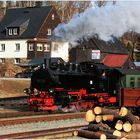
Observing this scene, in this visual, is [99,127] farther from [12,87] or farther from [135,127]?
[12,87]

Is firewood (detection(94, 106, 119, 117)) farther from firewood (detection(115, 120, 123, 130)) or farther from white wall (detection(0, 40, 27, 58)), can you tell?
white wall (detection(0, 40, 27, 58))

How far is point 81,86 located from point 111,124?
33.5 ft

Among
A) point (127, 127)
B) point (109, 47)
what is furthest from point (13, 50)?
point (127, 127)

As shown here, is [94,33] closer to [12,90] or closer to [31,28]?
[12,90]

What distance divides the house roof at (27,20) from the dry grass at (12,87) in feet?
76.1

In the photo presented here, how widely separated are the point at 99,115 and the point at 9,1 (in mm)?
82174

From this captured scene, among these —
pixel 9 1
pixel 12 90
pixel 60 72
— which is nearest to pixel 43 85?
pixel 60 72

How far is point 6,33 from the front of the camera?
7062cm

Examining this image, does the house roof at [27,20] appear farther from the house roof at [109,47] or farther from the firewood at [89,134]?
the firewood at [89,134]

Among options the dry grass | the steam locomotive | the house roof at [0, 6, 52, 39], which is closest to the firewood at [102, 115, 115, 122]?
the steam locomotive

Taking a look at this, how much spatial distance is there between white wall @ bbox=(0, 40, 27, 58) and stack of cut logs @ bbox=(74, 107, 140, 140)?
177 ft

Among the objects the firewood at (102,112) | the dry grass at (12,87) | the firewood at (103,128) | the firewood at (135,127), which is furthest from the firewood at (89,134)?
the dry grass at (12,87)

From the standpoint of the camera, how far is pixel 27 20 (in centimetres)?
7044

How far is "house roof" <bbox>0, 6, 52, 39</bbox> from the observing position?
69.0 metres
